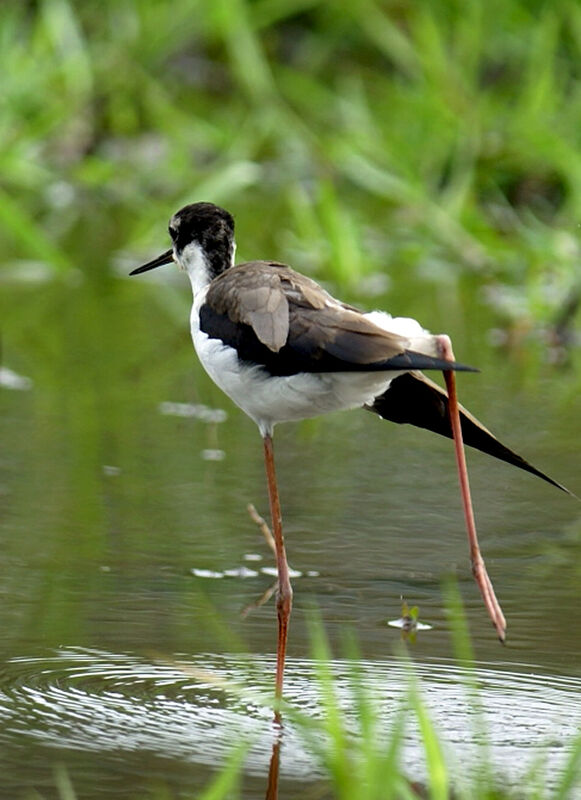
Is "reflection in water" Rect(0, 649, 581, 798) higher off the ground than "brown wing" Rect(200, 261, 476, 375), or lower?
lower

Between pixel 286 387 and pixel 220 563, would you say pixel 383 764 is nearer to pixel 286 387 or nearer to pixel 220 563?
pixel 286 387

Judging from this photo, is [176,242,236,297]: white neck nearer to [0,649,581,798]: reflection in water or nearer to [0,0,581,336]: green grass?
[0,649,581,798]: reflection in water

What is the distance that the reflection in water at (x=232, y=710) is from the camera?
3.41 m

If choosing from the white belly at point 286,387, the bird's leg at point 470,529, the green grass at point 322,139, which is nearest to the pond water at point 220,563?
the bird's leg at point 470,529

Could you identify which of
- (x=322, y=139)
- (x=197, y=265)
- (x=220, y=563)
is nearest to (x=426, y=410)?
(x=197, y=265)

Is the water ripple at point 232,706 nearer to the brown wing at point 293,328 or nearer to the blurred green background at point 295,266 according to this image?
the blurred green background at point 295,266

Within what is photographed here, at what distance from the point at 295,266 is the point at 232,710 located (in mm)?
5157

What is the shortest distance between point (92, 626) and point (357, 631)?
61cm

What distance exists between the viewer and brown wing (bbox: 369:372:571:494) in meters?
4.16

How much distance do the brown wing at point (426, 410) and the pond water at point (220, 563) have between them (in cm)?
44

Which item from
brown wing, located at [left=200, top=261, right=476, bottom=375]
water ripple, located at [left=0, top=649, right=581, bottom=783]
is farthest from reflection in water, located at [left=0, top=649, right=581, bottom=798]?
brown wing, located at [left=200, top=261, right=476, bottom=375]

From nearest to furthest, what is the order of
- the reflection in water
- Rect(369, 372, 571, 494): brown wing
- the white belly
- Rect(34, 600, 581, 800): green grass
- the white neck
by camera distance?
Rect(34, 600, 581, 800): green grass → the reflection in water → the white belly → Rect(369, 372, 571, 494): brown wing → the white neck

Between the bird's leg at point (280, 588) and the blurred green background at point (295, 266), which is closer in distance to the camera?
the bird's leg at point (280, 588)

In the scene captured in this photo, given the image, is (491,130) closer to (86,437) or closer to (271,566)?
(86,437)
